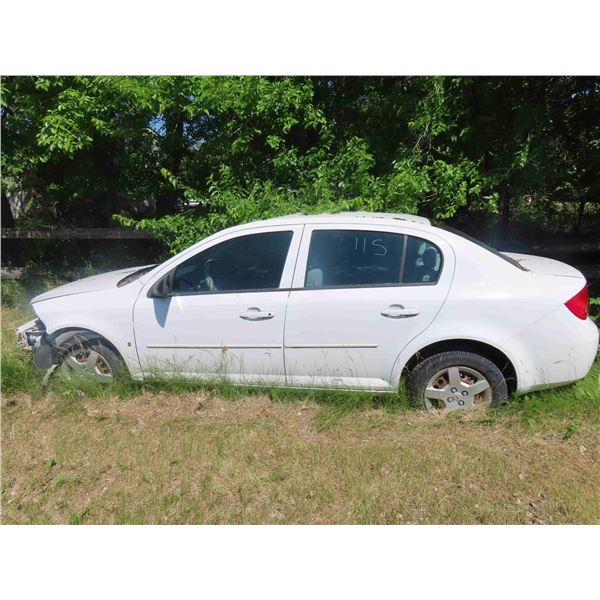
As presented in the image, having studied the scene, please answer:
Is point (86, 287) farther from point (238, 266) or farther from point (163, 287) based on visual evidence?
point (238, 266)

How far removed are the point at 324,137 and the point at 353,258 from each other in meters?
2.90

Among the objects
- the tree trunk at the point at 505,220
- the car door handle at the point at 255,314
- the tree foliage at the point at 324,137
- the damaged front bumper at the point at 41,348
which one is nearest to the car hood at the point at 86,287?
the damaged front bumper at the point at 41,348

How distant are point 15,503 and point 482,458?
313 cm

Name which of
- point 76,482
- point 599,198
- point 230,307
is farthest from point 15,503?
point 599,198

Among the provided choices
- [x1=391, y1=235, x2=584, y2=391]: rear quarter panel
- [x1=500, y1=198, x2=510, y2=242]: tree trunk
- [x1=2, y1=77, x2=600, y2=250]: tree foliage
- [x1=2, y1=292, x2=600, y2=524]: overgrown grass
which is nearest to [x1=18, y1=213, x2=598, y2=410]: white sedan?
[x1=391, y1=235, x2=584, y2=391]: rear quarter panel

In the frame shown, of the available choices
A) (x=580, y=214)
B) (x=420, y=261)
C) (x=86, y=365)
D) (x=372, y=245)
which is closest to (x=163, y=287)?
(x=86, y=365)

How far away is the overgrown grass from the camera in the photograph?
3.00 metres

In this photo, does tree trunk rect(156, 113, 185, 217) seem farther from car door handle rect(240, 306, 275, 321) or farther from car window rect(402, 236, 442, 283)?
car window rect(402, 236, 442, 283)

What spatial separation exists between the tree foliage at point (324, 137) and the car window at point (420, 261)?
69.5 inches

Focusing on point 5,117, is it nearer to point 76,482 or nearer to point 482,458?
point 76,482

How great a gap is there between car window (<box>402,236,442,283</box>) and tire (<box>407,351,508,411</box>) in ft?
2.04

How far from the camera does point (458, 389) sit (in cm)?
373

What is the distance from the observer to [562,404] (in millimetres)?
3832

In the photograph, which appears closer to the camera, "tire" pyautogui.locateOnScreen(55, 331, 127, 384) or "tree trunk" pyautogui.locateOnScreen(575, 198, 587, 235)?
"tire" pyautogui.locateOnScreen(55, 331, 127, 384)
